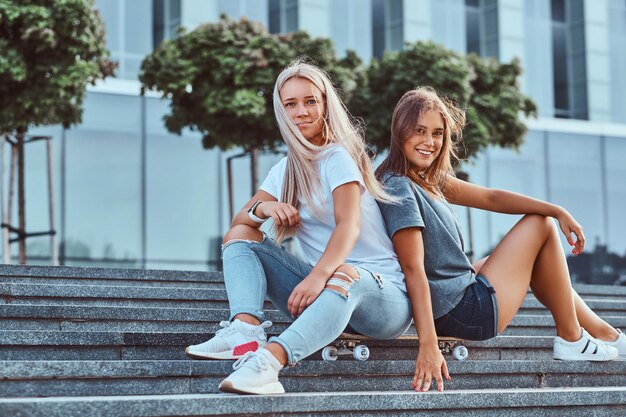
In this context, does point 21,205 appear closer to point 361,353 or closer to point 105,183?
point 105,183

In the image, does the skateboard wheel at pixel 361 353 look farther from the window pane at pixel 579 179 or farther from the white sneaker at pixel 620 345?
the window pane at pixel 579 179

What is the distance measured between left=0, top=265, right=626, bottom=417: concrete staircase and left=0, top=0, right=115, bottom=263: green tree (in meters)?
4.75

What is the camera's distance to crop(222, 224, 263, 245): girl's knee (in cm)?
432

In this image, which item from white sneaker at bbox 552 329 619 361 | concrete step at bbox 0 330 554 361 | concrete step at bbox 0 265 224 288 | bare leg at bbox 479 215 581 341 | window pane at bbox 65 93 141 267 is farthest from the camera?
window pane at bbox 65 93 141 267

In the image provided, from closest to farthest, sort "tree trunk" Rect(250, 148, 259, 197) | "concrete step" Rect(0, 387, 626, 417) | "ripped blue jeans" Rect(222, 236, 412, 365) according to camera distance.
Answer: "concrete step" Rect(0, 387, 626, 417), "ripped blue jeans" Rect(222, 236, 412, 365), "tree trunk" Rect(250, 148, 259, 197)

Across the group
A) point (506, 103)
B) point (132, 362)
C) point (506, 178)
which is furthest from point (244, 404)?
point (506, 178)

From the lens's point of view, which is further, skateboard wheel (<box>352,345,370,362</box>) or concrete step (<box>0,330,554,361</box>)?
concrete step (<box>0,330,554,361</box>)

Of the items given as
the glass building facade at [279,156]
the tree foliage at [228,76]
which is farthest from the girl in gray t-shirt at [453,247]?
the glass building facade at [279,156]

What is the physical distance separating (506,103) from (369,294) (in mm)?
9294

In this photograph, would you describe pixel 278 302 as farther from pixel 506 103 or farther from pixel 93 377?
pixel 506 103

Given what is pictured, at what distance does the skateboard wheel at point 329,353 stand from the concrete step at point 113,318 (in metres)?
1.19

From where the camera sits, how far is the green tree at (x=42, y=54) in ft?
32.9

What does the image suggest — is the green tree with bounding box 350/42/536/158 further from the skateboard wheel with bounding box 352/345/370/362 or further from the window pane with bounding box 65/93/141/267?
the skateboard wheel with bounding box 352/345/370/362

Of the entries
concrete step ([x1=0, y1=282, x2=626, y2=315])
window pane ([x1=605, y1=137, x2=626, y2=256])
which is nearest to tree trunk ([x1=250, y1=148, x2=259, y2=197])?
concrete step ([x1=0, y1=282, x2=626, y2=315])
